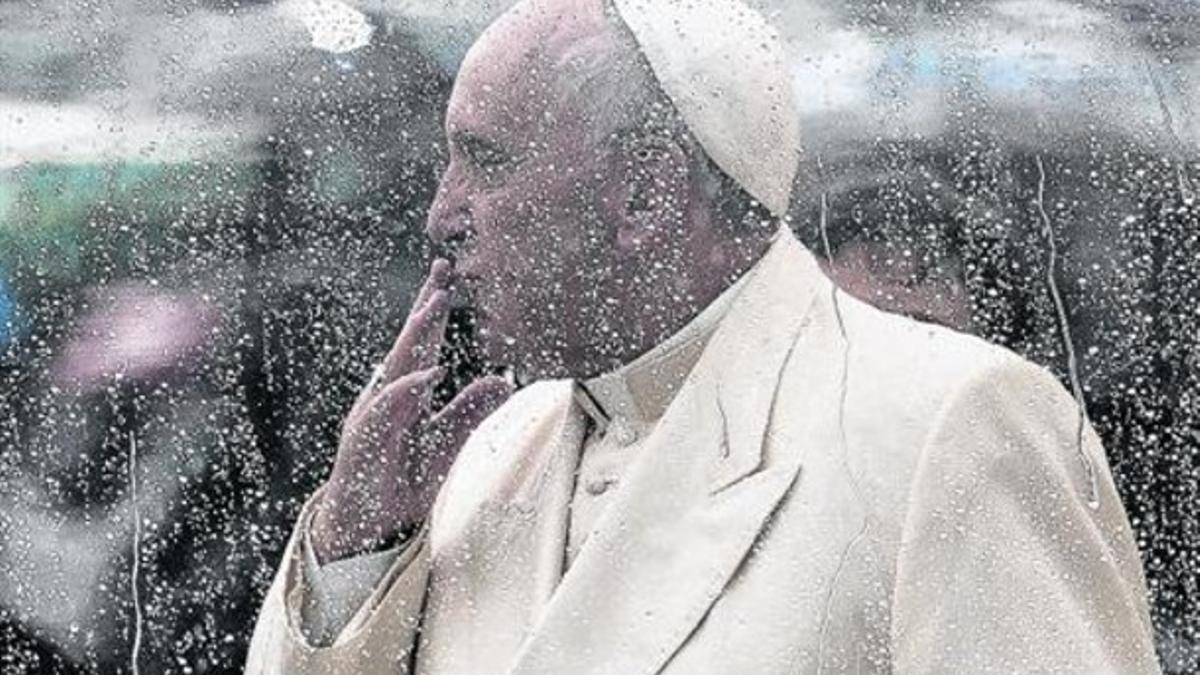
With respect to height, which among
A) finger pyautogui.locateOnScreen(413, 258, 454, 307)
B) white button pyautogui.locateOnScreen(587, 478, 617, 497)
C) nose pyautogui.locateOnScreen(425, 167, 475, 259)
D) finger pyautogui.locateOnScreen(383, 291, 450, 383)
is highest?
nose pyautogui.locateOnScreen(425, 167, 475, 259)

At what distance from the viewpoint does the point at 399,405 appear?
2289 mm

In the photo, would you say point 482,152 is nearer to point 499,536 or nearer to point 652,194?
point 652,194

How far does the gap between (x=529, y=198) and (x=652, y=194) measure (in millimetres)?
110

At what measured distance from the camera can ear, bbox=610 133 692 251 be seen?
7.37ft

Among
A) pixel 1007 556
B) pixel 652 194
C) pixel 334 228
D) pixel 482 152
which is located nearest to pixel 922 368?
pixel 1007 556

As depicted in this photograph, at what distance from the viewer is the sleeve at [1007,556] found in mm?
2096

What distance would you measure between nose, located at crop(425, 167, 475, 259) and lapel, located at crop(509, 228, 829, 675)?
0.24 meters

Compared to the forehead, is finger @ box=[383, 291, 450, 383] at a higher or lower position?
lower

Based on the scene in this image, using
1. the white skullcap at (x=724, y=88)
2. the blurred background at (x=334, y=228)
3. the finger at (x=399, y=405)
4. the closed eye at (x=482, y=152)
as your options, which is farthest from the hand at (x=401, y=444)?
the blurred background at (x=334, y=228)

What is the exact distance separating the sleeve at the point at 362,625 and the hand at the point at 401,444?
0.09 ft

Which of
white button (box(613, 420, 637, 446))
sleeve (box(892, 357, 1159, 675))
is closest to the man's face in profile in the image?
white button (box(613, 420, 637, 446))

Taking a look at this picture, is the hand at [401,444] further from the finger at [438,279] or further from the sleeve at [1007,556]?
the sleeve at [1007,556]

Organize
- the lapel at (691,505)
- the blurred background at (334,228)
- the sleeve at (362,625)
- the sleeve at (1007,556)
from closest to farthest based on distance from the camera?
the sleeve at (1007,556)
the lapel at (691,505)
the sleeve at (362,625)
the blurred background at (334,228)

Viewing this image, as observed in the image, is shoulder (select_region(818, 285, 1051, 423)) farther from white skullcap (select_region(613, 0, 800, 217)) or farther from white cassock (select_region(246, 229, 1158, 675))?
white skullcap (select_region(613, 0, 800, 217))
